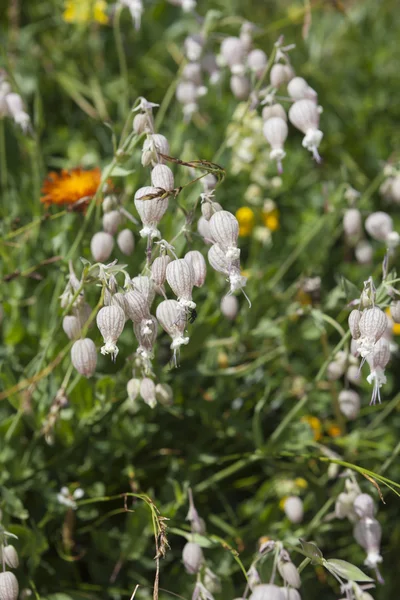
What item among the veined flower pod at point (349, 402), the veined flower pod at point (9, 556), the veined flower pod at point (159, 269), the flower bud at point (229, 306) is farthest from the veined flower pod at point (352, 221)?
the veined flower pod at point (9, 556)

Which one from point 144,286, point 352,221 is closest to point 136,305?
point 144,286

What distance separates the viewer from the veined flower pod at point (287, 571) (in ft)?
5.43

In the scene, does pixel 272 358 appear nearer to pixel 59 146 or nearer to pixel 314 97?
pixel 314 97

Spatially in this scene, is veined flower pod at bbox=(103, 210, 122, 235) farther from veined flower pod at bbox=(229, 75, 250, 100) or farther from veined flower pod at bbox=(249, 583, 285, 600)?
veined flower pod at bbox=(249, 583, 285, 600)

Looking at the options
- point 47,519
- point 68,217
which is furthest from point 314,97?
point 47,519

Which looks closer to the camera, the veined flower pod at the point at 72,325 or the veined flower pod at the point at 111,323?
the veined flower pod at the point at 111,323

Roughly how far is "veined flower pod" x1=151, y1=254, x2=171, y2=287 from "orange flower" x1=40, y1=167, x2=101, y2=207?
77 centimetres

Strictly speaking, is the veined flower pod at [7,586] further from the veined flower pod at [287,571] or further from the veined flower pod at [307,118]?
the veined flower pod at [307,118]

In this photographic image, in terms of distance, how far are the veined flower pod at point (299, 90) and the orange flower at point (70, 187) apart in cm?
73

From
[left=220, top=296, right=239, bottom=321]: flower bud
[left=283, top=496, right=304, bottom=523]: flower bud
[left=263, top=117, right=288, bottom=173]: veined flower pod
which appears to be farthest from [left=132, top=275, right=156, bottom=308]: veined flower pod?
[left=283, top=496, right=304, bottom=523]: flower bud

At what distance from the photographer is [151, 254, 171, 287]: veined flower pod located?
160cm

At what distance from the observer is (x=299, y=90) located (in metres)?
1.98

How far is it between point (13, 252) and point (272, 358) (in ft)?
3.46

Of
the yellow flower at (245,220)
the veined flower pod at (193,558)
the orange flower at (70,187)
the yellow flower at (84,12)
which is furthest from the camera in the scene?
the yellow flower at (84,12)
